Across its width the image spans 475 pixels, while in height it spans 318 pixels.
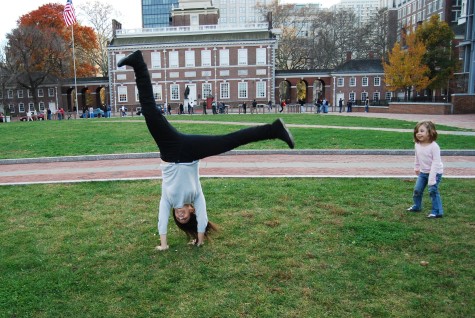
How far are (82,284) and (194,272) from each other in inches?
46.7

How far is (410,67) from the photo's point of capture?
138 feet

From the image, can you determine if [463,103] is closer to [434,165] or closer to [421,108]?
[421,108]

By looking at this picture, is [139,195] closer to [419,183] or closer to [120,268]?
[120,268]

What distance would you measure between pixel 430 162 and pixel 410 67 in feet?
130

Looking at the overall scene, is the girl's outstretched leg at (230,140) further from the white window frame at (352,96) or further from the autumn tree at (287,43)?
the autumn tree at (287,43)

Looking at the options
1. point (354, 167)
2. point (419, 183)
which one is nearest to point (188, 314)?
point (419, 183)

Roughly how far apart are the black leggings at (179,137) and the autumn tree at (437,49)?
4392 centimetres

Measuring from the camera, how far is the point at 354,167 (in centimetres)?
1054

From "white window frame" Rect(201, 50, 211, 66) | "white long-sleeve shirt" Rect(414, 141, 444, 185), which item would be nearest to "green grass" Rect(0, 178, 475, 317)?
"white long-sleeve shirt" Rect(414, 141, 444, 185)

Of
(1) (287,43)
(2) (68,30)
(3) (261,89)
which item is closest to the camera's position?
(3) (261,89)

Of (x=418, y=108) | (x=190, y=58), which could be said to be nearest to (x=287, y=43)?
(x=190, y=58)

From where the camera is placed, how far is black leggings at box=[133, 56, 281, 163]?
465 centimetres

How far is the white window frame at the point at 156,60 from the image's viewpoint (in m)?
54.8

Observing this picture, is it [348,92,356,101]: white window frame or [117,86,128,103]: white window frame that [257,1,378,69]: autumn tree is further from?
[117,86,128,103]: white window frame
